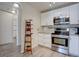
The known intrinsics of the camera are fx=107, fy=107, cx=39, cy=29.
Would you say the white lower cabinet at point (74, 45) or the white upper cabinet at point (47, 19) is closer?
the white lower cabinet at point (74, 45)

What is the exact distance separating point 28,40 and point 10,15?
102cm

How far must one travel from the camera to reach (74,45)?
3.26m

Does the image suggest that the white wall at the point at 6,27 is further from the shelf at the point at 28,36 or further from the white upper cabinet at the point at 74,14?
the white upper cabinet at the point at 74,14

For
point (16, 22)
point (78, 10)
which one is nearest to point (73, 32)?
point (78, 10)

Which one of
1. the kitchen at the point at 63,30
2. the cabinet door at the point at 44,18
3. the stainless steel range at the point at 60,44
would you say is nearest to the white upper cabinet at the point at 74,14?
the kitchen at the point at 63,30

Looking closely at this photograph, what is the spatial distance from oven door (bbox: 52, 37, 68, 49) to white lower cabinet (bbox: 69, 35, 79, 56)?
19 cm

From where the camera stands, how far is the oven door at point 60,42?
11.6 ft

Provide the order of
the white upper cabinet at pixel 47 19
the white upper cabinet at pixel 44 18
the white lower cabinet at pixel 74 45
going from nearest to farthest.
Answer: the white lower cabinet at pixel 74 45, the white upper cabinet at pixel 44 18, the white upper cabinet at pixel 47 19

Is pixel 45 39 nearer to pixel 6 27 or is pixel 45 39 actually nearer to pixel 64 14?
pixel 64 14

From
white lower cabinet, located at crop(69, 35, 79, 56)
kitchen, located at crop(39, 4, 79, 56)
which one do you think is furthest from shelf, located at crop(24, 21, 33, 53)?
white lower cabinet, located at crop(69, 35, 79, 56)

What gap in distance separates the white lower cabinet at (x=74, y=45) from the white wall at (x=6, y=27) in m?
1.93

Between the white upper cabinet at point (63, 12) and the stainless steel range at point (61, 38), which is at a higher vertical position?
the white upper cabinet at point (63, 12)

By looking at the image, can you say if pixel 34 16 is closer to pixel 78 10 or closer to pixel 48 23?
pixel 48 23

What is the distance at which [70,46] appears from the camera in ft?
11.1
